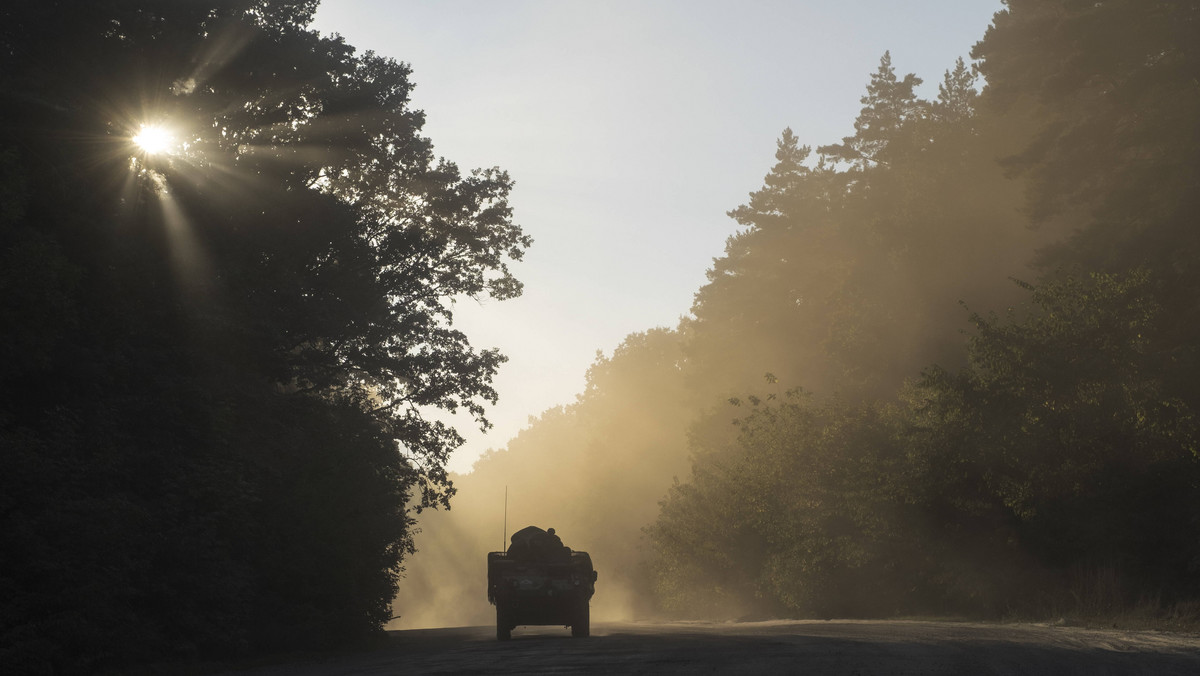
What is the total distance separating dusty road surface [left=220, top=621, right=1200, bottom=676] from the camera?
13219mm

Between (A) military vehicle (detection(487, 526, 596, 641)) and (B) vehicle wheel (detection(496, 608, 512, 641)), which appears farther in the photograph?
(B) vehicle wheel (detection(496, 608, 512, 641))

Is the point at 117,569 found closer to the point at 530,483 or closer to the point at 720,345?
the point at 720,345

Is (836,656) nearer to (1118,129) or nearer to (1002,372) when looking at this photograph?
(1002,372)

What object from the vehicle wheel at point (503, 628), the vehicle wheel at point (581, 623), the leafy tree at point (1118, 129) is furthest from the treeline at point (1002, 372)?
the vehicle wheel at point (503, 628)

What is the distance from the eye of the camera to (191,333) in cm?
2275

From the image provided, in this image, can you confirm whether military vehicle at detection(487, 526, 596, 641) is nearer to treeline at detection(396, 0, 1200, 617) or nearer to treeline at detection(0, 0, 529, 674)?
treeline at detection(0, 0, 529, 674)

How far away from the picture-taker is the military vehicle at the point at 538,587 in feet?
81.9

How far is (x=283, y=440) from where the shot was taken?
81.6 ft

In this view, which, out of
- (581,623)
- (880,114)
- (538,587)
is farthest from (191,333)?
(880,114)

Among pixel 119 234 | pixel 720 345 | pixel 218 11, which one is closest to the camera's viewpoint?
pixel 119 234

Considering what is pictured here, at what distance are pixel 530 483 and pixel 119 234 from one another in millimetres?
134067

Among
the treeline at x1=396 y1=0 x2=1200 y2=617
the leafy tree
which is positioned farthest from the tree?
the leafy tree

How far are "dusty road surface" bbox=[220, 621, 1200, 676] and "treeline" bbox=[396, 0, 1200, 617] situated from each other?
5.85 metres

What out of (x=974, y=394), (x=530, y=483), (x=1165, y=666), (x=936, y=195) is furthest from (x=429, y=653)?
(x=530, y=483)
